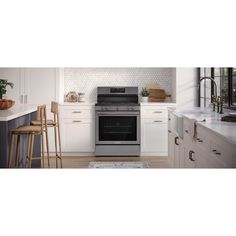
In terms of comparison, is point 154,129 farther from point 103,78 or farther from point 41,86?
point 41,86

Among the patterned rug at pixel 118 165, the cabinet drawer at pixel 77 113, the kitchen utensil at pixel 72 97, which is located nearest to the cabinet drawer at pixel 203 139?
the patterned rug at pixel 118 165

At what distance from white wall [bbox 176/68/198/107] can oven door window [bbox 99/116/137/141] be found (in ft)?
1.43

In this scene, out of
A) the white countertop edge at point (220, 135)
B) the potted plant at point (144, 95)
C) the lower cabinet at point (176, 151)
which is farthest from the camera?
the potted plant at point (144, 95)

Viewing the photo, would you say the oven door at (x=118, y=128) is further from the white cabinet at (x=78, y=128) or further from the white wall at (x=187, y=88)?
the white wall at (x=187, y=88)

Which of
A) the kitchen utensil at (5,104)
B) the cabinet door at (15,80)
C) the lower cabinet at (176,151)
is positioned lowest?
the lower cabinet at (176,151)

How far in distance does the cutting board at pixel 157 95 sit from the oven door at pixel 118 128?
312 mm

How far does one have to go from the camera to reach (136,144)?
12.1 ft

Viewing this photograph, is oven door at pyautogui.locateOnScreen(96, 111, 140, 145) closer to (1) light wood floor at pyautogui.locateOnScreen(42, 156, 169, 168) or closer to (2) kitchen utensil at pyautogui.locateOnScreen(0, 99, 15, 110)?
(1) light wood floor at pyautogui.locateOnScreen(42, 156, 169, 168)

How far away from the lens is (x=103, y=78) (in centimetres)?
405

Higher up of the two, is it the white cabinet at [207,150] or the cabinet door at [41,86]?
the cabinet door at [41,86]

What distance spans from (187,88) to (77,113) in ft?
3.20

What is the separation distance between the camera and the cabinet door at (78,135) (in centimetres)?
371
